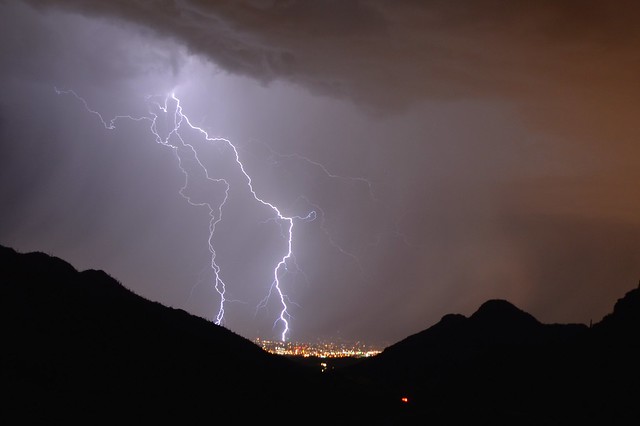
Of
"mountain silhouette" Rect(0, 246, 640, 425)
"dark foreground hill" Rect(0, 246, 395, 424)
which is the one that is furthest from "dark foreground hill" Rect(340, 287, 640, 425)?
"dark foreground hill" Rect(0, 246, 395, 424)

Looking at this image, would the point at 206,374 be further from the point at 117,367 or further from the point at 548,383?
the point at 548,383

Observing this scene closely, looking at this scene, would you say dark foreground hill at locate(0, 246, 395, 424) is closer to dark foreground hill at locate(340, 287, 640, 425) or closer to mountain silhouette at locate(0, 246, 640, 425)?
mountain silhouette at locate(0, 246, 640, 425)

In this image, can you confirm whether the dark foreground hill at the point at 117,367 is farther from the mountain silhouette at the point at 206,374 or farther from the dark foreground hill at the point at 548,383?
the dark foreground hill at the point at 548,383

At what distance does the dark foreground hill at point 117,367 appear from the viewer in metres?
26.5

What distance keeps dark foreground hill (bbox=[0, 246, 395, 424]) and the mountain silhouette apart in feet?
0.26

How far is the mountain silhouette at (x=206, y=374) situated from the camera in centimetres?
2778

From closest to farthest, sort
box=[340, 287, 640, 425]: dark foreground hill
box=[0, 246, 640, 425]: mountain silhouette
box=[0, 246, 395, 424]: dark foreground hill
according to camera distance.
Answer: box=[0, 246, 395, 424]: dark foreground hill
box=[0, 246, 640, 425]: mountain silhouette
box=[340, 287, 640, 425]: dark foreground hill

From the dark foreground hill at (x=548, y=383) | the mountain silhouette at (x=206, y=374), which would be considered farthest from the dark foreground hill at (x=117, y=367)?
the dark foreground hill at (x=548, y=383)

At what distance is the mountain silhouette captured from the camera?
27781mm

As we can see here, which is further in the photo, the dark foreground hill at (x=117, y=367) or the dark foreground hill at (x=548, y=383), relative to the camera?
the dark foreground hill at (x=548, y=383)

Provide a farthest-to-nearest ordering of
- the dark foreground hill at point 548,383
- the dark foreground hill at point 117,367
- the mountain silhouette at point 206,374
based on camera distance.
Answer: the dark foreground hill at point 548,383, the mountain silhouette at point 206,374, the dark foreground hill at point 117,367

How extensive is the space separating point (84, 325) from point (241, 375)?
1123 centimetres

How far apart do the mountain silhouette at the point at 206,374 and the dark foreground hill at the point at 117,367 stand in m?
0.08

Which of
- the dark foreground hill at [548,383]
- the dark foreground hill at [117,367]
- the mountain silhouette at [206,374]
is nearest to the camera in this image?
the dark foreground hill at [117,367]
